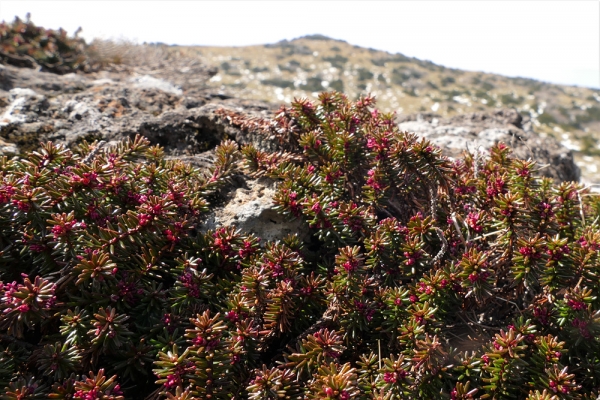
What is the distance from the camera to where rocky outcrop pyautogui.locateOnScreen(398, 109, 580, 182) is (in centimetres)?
452

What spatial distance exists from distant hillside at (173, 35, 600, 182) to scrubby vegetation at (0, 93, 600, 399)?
26320mm

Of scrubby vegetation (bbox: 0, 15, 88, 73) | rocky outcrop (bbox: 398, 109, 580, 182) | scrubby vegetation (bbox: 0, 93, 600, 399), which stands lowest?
scrubby vegetation (bbox: 0, 93, 600, 399)

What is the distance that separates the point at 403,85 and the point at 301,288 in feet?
132

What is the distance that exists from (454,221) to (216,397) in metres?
1.61

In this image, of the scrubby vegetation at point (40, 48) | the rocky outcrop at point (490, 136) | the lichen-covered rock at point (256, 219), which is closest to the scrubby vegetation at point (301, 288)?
the lichen-covered rock at point (256, 219)

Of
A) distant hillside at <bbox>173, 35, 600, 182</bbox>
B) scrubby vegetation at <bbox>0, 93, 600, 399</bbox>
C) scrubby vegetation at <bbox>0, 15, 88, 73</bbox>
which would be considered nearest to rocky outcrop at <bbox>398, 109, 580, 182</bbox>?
scrubby vegetation at <bbox>0, 93, 600, 399</bbox>

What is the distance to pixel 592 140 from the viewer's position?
100ft

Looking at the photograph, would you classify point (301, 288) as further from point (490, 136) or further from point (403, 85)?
point (403, 85)

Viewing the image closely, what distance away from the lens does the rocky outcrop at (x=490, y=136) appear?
14.8ft

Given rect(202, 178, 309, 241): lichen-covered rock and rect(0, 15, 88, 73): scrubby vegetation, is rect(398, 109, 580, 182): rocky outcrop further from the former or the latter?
rect(0, 15, 88, 73): scrubby vegetation

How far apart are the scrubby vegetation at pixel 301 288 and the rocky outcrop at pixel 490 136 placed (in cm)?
181

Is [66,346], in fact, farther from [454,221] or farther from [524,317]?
[524,317]

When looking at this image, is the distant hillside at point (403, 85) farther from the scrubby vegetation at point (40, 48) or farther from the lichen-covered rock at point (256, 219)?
the lichen-covered rock at point (256, 219)

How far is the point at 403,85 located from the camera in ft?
130
